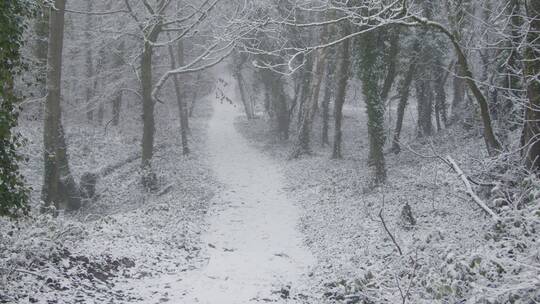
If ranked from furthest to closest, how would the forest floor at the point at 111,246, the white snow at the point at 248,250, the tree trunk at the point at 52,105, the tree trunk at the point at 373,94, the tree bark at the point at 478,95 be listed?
the tree trunk at the point at 373,94 → the tree trunk at the point at 52,105 → the tree bark at the point at 478,95 → the white snow at the point at 248,250 → the forest floor at the point at 111,246

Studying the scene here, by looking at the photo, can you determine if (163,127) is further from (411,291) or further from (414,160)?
(411,291)

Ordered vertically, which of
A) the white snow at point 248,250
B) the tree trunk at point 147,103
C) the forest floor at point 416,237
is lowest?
the white snow at point 248,250

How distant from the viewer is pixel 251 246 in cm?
1096

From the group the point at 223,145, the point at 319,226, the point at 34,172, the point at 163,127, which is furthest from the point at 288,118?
the point at 319,226

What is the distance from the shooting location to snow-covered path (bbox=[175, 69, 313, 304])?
26.5 feet

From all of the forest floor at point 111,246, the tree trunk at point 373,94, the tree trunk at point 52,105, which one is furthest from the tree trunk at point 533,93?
the tree trunk at point 52,105

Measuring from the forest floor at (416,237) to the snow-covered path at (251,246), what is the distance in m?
0.50

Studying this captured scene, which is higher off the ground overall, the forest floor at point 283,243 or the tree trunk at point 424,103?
the tree trunk at point 424,103

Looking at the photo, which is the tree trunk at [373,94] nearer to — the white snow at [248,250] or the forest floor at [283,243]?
the forest floor at [283,243]

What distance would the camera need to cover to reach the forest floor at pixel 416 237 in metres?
5.71

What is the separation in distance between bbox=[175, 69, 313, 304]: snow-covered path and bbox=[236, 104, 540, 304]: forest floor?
504 mm

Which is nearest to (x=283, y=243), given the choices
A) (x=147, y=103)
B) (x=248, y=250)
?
(x=248, y=250)

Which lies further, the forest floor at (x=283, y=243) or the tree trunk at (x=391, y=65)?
the tree trunk at (x=391, y=65)

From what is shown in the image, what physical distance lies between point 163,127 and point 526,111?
27.7 m
